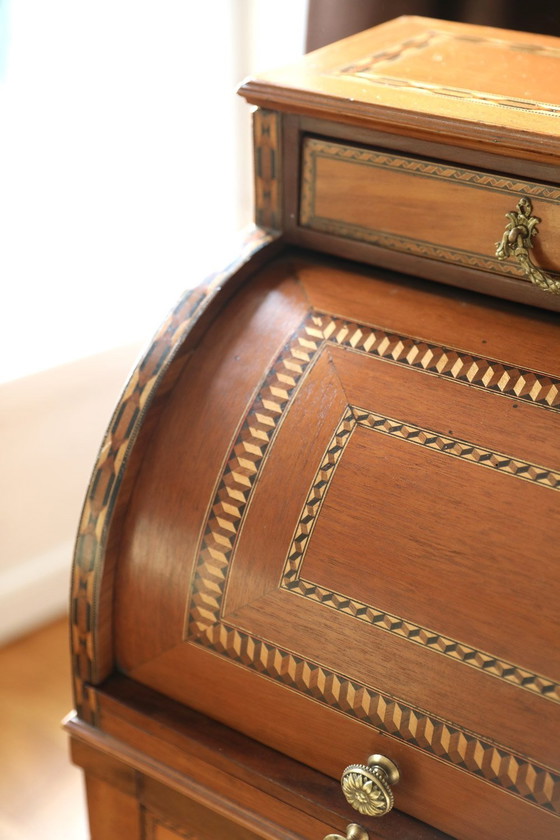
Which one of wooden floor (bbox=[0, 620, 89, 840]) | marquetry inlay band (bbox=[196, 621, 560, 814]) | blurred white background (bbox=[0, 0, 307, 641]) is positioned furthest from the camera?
blurred white background (bbox=[0, 0, 307, 641])

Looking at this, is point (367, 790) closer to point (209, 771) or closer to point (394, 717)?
point (394, 717)

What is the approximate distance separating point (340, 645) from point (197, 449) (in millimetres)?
256

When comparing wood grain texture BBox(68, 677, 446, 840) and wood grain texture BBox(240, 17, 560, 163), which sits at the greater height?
wood grain texture BBox(240, 17, 560, 163)

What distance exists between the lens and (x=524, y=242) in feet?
2.86

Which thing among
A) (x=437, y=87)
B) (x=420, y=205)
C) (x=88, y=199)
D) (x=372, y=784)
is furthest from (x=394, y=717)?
(x=88, y=199)

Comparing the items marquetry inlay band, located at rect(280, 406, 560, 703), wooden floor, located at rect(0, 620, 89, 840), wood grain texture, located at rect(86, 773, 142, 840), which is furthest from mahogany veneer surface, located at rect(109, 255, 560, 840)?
wooden floor, located at rect(0, 620, 89, 840)

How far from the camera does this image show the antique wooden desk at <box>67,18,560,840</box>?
0.81 metres

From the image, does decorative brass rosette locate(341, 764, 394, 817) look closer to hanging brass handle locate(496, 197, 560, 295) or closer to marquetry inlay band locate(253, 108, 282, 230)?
hanging brass handle locate(496, 197, 560, 295)

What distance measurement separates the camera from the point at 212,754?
3.13ft

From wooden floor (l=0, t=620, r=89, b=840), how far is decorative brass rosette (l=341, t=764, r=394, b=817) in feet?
2.68

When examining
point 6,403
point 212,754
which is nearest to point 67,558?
point 6,403

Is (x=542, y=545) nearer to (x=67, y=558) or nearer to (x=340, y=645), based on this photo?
(x=340, y=645)

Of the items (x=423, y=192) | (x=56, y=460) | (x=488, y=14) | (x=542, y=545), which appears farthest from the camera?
(x=56, y=460)

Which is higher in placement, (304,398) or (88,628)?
(304,398)
